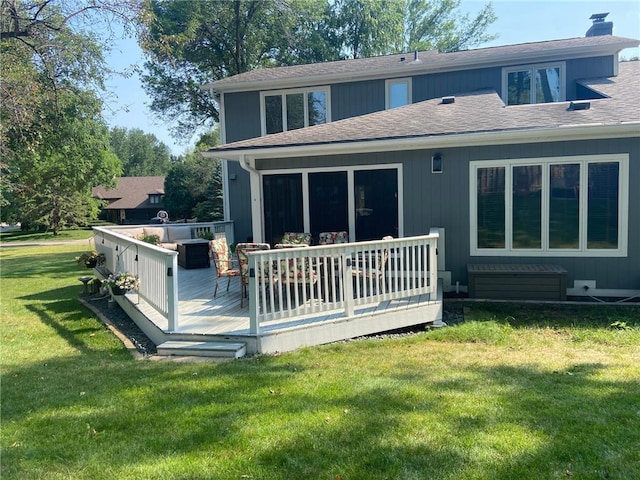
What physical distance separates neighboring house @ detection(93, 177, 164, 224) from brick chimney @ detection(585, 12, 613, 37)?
43227 mm

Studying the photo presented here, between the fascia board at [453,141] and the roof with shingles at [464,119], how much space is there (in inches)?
2.8

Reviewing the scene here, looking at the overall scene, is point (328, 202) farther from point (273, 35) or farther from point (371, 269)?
point (273, 35)

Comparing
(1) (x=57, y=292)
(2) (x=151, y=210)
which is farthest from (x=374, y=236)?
(2) (x=151, y=210)

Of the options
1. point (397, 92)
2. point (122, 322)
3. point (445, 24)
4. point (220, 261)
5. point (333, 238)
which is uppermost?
point (445, 24)

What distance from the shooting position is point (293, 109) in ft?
42.4

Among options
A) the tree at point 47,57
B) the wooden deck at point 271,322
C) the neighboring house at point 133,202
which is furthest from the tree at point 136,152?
the wooden deck at point 271,322

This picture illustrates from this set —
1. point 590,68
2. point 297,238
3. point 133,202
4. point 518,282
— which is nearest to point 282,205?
point 297,238

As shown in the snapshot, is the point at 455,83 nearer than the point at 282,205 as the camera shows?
No

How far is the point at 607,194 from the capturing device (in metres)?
7.26

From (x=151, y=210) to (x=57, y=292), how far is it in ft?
134

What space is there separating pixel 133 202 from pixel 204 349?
158 feet

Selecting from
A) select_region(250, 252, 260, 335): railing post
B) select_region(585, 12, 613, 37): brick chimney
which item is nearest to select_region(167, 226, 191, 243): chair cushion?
select_region(250, 252, 260, 335): railing post

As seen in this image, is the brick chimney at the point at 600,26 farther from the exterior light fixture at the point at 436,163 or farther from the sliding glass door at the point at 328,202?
the sliding glass door at the point at 328,202

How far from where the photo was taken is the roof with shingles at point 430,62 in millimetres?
10711
